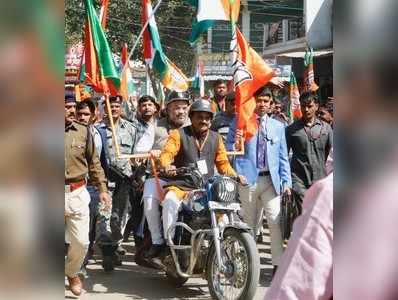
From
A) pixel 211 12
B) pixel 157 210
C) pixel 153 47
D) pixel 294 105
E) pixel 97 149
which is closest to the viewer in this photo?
pixel 157 210

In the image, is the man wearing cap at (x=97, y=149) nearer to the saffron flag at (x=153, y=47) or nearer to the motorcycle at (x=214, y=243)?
the motorcycle at (x=214, y=243)

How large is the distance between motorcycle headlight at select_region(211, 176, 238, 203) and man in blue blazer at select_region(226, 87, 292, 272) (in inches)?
30.1

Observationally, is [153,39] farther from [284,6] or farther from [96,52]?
[284,6]

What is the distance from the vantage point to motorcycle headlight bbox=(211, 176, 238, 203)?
172 inches

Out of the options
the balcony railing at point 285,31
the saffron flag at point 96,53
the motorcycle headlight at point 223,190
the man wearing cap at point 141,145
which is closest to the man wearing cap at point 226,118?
the man wearing cap at point 141,145

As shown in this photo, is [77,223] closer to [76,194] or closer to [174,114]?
[76,194]

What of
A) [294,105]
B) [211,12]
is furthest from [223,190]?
[294,105]

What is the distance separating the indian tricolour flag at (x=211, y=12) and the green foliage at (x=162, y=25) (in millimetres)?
10158

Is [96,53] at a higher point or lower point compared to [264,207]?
higher

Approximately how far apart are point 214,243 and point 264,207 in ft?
3.10

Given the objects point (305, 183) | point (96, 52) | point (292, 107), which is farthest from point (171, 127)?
point (292, 107)

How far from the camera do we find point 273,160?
204 inches

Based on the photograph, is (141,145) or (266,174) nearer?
(266,174)
